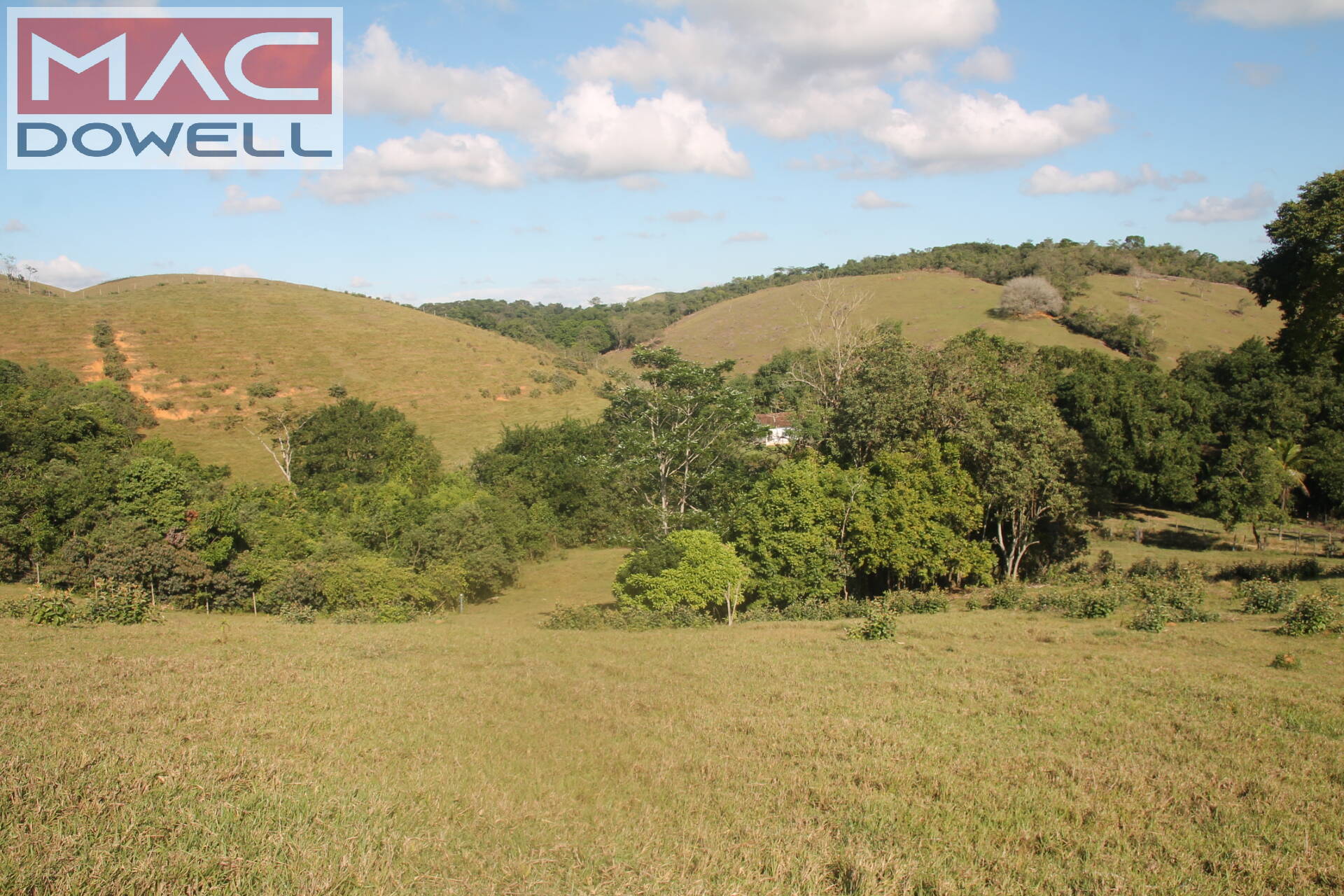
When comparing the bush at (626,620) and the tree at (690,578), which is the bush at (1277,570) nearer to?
the tree at (690,578)

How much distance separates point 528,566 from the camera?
45438 millimetres

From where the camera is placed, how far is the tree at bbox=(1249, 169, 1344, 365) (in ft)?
68.2

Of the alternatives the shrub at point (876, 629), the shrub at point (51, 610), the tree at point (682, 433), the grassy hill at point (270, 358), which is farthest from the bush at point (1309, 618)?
the grassy hill at point (270, 358)

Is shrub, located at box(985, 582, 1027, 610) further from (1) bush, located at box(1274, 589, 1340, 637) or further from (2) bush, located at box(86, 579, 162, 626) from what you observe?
(2) bush, located at box(86, 579, 162, 626)

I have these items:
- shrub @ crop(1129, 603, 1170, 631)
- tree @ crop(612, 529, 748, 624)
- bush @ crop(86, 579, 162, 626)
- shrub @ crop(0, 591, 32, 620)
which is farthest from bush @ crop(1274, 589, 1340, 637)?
Result: shrub @ crop(0, 591, 32, 620)

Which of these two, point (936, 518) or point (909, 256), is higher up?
point (909, 256)

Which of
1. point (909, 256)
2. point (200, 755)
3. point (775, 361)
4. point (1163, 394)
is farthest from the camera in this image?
point (909, 256)

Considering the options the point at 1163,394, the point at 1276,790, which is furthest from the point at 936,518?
the point at 1163,394

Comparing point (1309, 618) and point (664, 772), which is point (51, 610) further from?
point (1309, 618)

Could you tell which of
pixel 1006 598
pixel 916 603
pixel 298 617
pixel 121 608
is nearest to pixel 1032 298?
pixel 1006 598

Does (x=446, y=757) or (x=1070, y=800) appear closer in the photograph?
(x=1070, y=800)

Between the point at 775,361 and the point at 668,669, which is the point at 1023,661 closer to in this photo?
the point at 668,669

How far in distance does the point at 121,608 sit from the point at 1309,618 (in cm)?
2760

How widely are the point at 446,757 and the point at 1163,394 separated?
2177 inches
